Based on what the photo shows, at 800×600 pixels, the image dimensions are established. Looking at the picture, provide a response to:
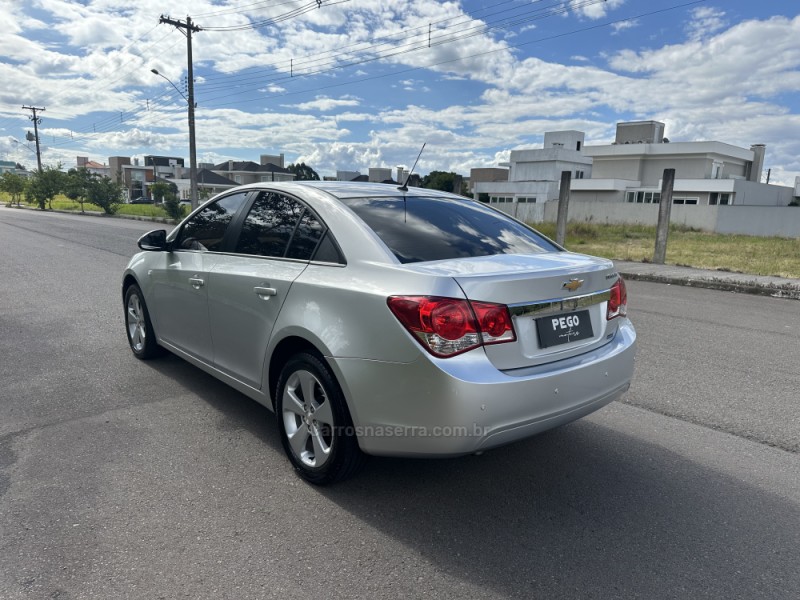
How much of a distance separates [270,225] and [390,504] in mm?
1866

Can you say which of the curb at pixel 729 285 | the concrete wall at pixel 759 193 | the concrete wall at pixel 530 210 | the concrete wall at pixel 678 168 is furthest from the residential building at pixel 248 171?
the curb at pixel 729 285

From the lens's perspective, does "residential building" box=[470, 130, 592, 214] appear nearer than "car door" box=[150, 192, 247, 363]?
No

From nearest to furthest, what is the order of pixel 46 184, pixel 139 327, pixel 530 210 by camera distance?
pixel 139 327 → pixel 530 210 → pixel 46 184

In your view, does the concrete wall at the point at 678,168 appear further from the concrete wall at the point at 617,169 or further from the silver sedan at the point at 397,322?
the silver sedan at the point at 397,322

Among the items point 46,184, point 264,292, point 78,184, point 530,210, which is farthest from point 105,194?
point 264,292

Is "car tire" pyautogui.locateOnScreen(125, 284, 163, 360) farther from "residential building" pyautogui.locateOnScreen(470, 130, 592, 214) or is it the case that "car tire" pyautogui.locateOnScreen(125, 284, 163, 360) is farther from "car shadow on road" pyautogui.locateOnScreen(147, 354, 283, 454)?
"residential building" pyautogui.locateOnScreen(470, 130, 592, 214)

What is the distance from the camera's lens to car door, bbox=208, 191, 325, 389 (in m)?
3.33

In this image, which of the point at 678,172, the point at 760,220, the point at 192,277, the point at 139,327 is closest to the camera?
the point at 192,277

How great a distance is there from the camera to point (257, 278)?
3.47m

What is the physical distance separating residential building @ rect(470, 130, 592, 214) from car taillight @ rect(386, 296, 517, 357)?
197 ft

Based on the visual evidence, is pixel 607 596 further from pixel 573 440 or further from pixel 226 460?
pixel 226 460

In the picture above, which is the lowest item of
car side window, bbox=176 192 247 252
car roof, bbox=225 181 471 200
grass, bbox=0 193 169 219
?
grass, bbox=0 193 169 219

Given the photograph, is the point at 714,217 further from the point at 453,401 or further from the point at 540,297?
the point at 453,401

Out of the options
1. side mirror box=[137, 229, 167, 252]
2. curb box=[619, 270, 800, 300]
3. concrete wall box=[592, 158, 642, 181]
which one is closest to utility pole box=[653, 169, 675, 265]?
curb box=[619, 270, 800, 300]
